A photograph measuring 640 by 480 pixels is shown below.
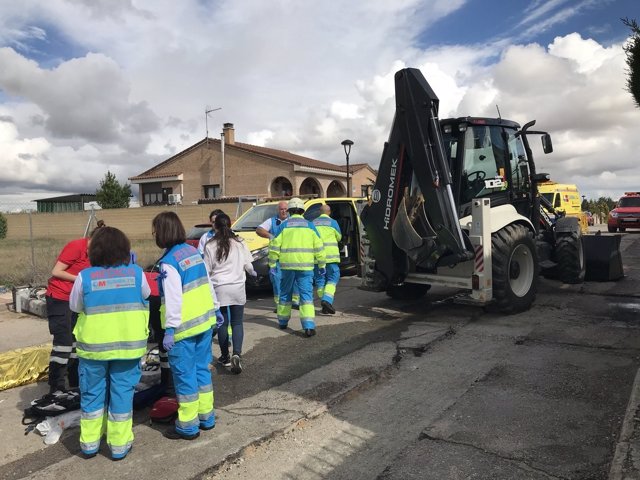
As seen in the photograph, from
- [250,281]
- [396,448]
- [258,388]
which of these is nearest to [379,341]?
[258,388]

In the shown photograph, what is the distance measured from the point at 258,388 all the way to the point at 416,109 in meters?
4.25

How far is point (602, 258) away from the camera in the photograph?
9.86 meters

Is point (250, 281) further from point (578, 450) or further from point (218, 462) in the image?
point (578, 450)

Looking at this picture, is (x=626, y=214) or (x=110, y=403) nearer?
(x=110, y=403)

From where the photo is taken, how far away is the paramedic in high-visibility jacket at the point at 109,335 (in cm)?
326

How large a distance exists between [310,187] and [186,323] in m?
32.4

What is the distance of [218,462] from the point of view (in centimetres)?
327

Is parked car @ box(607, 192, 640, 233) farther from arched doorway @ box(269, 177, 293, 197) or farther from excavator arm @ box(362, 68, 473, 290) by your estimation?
excavator arm @ box(362, 68, 473, 290)

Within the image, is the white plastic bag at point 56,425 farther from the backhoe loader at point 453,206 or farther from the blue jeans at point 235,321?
the backhoe loader at point 453,206

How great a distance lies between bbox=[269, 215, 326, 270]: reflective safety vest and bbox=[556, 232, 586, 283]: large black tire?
4.70 metres

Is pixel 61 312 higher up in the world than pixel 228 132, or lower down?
lower down

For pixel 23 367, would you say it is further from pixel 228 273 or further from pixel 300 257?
pixel 300 257

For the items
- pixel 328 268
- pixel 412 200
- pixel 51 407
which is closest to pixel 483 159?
pixel 412 200

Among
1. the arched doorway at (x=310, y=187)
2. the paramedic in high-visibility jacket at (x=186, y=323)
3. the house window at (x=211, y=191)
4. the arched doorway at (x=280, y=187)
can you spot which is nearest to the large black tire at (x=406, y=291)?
the paramedic in high-visibility jacket at (x=186, y=323)
